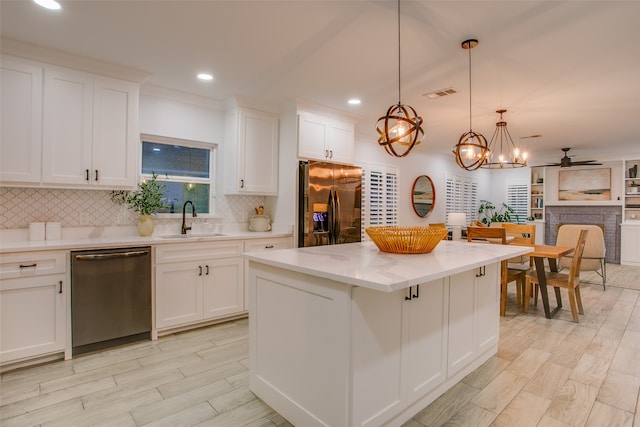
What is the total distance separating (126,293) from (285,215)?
1.90 meters

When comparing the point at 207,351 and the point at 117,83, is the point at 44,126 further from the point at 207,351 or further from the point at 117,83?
the point at 207,351

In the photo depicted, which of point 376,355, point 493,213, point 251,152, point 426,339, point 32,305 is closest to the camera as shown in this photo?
point 376,355

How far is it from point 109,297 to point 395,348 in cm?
243

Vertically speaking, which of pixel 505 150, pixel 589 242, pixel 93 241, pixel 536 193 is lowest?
pixel 589 242

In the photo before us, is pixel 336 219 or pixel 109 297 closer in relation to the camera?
pixel 109 297

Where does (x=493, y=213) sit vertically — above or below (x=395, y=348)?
above

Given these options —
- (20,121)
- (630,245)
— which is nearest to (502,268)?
(20,121)

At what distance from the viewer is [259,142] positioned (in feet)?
13.4

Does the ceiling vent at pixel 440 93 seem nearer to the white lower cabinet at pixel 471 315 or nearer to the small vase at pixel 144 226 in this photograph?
the white lower cabinet at pixel 471 315

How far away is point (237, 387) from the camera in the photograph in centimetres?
231

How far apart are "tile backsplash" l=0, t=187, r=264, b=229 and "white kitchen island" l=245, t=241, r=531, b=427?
206 centimetres

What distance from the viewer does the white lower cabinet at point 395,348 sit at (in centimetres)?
161

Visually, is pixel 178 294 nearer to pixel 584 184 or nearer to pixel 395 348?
pixel 395 348

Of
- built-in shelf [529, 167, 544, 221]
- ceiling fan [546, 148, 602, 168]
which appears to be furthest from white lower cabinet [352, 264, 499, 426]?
built-in shelf [529, 167, 544, 221]
